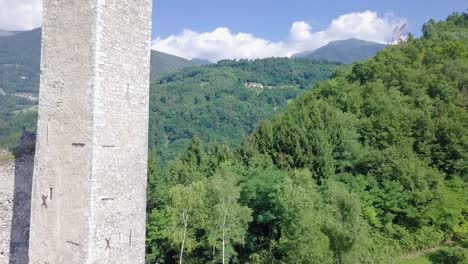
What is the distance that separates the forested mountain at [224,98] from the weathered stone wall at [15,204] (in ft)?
184

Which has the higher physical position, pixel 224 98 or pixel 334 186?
pixel 224 98

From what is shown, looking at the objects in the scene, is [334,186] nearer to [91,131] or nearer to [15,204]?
[15,204]

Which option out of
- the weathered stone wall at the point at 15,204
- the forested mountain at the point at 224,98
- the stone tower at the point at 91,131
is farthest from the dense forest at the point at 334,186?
the forested mountain at the point at 224,98

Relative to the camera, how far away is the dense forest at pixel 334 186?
19.6 metres

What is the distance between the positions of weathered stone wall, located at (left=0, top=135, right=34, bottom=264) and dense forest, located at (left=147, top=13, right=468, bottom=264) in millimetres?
9769

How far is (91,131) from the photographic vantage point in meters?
10.4

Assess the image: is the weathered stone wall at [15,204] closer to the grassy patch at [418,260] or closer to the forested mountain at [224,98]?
the grassy patch at [418,260]

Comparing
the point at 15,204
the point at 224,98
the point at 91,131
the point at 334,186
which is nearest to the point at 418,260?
the point at 334,186

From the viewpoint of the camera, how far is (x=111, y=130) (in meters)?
10.8

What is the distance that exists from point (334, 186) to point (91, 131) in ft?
49.7

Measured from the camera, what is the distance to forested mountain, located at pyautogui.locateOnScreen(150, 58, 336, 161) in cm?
9219

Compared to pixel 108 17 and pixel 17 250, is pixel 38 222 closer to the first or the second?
pixel 17 250

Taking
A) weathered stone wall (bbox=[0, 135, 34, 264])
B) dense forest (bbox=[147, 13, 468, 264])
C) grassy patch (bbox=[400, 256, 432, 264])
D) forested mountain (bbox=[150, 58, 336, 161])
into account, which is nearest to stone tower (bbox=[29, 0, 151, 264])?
weathered stone wall (bbox=[0, 135, 34, 264])

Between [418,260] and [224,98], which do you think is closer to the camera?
[418,260]
